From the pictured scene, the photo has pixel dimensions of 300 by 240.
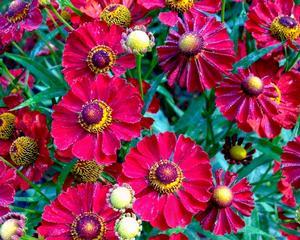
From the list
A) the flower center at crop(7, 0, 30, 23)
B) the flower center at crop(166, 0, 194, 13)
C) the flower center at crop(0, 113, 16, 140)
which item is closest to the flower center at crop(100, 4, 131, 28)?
the flower center at crop(166, 0, 194, 13)

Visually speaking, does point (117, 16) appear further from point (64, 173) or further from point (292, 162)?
point (292, 162)

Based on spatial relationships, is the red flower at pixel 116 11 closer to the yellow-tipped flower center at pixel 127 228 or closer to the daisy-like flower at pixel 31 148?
the daisy-like flower at pixel 31 148

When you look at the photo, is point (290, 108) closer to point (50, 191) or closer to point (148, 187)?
point (148, 187)

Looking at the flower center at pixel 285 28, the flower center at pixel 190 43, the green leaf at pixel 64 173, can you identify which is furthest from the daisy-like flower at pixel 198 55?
the green leaf at pixel 64 173

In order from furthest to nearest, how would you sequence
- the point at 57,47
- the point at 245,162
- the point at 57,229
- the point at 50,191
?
the point at 57,47 → the point at 50,191 → the point at 245,162 → the point at 57,229

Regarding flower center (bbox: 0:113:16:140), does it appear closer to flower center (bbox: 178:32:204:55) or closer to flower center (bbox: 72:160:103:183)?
flower center (bbox: 72:160:103:183)

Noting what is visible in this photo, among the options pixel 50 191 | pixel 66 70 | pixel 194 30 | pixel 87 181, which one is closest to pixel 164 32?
pixel 194 30
